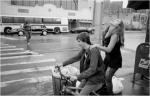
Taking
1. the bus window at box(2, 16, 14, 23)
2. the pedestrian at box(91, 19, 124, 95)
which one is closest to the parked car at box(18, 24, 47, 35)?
the bus window at box(2, 16, 14, 23)

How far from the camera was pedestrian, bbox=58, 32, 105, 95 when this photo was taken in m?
3.31

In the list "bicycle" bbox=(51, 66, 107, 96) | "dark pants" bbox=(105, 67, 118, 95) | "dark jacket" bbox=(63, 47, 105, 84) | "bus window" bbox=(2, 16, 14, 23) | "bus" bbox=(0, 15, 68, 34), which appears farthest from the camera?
"bus window" bbox=(2, 16, 14, 23)

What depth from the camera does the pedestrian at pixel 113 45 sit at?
13.9 feet

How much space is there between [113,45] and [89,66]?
98cm

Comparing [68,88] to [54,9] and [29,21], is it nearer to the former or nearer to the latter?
[29,21]

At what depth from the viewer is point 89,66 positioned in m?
3.45

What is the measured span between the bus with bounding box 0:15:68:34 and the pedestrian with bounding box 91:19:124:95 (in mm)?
25027

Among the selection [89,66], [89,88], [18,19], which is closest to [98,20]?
[89,66]

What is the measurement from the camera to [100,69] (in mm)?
3406

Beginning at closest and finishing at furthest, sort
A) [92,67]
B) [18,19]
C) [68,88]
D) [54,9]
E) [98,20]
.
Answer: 1. [92,67]
2. [68,88]
3. [98,20]
4. [18,19]
5. [54,9]

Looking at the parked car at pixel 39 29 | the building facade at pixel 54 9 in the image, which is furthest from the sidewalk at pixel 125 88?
the building facade at pixel 54 9

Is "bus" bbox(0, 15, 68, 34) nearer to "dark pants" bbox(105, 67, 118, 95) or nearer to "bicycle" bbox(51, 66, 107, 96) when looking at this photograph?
"dark pants" bbox(105, 67, 118, 95)

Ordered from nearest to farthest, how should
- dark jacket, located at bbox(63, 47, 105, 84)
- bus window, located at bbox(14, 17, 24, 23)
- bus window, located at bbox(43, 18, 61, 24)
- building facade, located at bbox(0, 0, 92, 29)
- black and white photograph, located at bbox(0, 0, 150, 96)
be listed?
1. dark jacket, located at bbox(63, 47, 105, 84)
2. black and white photograph, located at bbox(0, 0, 150, 96)
3. bus window, located at bbox(14, 17, 24, 23)
4. bus window, located at bbox(43, 18, 61, 24)
5. building facade, located at bbox(0, 0, 92, 29)

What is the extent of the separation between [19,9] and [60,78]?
3328 cm
